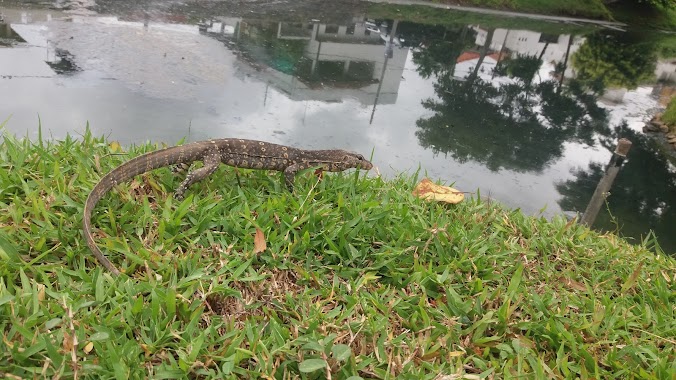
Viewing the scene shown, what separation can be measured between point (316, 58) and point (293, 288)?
805cm

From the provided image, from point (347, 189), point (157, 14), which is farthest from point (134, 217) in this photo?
point (157, 14)

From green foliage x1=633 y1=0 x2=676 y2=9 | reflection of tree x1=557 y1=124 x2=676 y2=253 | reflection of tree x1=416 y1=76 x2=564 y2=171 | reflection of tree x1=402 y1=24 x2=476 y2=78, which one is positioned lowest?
reflection of tree x1=557 y1=124 x2=676 y2=253

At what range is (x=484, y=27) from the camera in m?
17.2

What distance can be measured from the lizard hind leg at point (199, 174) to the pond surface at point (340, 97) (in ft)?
9.37

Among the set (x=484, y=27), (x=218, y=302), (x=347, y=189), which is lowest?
→ (x=218, y=302)

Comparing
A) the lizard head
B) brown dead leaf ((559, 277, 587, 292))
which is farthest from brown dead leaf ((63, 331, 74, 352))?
brown dead leaf ((559, 277, 587, 292))

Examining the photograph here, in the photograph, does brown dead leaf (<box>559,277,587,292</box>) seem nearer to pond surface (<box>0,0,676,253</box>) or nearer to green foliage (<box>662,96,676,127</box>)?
pond surface (<box>0,0,676,253</box>)

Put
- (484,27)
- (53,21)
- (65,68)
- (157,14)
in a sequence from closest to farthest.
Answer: (65,68)
(53,21)
(157,14)
(484,27)

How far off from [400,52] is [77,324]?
35.1ft

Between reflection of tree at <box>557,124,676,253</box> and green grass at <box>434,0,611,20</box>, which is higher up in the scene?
green grass at <box>434,0,611,20</box>

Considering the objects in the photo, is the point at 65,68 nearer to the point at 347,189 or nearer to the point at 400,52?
the point at 347,189

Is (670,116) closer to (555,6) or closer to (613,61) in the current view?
(613,61)

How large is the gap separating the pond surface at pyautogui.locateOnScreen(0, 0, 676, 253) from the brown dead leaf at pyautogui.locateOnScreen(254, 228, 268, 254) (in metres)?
3.10

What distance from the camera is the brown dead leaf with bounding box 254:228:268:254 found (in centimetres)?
291
